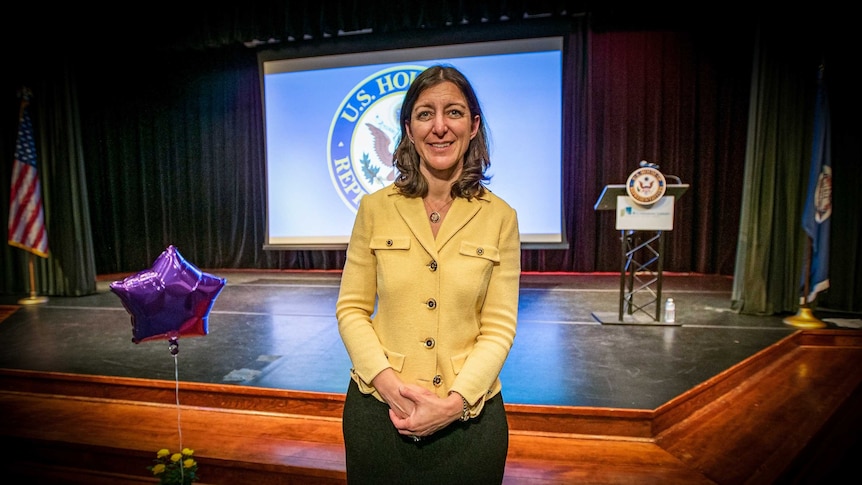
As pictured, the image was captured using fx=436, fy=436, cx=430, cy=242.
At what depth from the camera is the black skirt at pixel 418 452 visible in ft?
3.05

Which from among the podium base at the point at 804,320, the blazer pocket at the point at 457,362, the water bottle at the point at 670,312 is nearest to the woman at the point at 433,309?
the blazer pocket at the point at 457,362

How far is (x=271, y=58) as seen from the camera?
597cm

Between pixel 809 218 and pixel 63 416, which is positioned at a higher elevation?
pixel 809 218

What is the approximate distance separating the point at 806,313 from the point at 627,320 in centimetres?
143

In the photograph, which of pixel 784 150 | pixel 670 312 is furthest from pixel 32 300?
pixel 784 150

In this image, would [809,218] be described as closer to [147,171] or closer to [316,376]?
[316,376]

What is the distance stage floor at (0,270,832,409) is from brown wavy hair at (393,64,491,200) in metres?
1.45

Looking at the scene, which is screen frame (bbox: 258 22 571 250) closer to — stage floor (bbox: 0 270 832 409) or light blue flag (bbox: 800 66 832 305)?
stage floor (bbox: 0 270 832 409)

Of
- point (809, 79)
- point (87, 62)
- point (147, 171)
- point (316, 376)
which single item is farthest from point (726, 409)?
point (87, 62)

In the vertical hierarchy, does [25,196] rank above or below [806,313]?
above

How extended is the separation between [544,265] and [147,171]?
6.90m

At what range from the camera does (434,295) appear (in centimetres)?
91

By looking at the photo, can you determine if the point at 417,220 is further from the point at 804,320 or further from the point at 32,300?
the point at 32,300

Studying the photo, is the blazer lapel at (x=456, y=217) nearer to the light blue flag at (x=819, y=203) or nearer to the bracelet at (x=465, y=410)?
the bracelet at (x=465, y=410)
